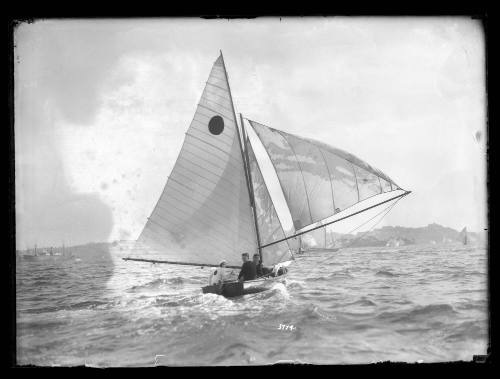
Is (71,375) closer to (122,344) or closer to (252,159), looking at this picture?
(122,344)

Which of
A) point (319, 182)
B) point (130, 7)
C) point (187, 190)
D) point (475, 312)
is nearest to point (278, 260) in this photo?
point (319, 182)

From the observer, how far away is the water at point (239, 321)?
7.31 metres

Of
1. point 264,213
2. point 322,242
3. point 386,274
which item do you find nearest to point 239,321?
point 386,274

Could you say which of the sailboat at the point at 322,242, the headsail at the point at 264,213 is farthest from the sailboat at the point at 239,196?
the sailboat at the point at 322,242

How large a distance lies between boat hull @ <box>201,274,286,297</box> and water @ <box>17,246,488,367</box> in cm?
65

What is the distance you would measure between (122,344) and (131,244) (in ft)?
7.05

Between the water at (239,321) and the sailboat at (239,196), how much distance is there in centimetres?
154

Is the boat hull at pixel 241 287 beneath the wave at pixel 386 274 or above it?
beneath

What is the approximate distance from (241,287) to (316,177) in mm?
3402

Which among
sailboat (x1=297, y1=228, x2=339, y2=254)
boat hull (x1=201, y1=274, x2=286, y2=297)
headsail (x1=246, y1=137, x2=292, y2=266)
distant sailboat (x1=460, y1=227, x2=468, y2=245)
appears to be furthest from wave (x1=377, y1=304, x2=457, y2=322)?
sailboat (x1=297, y1=228, x2=339, y2=254)

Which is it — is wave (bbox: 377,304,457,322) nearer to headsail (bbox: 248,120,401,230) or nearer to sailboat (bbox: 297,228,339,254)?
headsail (bbox: 248,120,401,230)

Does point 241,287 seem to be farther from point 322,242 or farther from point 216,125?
point 322,242

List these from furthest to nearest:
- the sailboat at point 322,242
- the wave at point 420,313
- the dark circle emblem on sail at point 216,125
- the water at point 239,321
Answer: the sailboat at point 322,242 < the dark circle emblem on sail at point 216,125 < the wave at point 420,313 < the water at point 239,321

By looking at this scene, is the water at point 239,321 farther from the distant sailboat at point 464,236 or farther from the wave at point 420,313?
the distant sailboat at point 464,236
